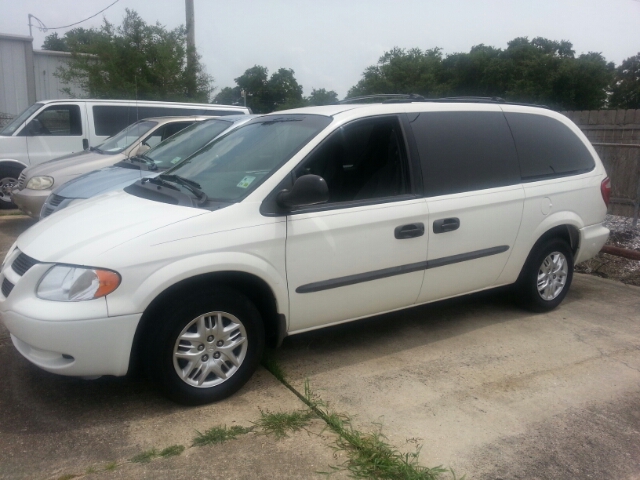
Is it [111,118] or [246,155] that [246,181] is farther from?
[111,118]

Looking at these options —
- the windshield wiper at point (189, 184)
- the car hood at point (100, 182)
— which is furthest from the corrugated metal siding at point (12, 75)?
the windshield wiper at point (189, 184)

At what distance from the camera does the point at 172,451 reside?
10.3ft

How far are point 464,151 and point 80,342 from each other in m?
3.07

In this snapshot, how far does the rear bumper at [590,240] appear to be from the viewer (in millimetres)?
5512

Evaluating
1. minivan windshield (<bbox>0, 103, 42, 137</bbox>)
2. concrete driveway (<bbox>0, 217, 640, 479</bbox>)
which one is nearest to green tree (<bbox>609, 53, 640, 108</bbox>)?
minivan windshield (<bbox>0, 103, 42, 137</bbox>)

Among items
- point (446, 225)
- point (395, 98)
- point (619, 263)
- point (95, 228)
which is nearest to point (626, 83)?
point (619, 263)

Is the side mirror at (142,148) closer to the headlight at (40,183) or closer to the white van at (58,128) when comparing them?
the headlight at (40,183)

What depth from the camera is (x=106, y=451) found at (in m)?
3.17

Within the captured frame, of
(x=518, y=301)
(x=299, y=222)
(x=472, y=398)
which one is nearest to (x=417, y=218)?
(x=299, y=222)

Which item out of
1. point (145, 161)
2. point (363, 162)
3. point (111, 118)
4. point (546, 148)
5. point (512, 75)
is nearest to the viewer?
point (363, 162)

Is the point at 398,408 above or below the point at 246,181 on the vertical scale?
below

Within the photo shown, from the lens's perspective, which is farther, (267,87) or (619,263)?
(267,87)

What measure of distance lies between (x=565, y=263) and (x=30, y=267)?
14.3ft

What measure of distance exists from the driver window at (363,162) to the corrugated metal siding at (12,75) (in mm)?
20379
